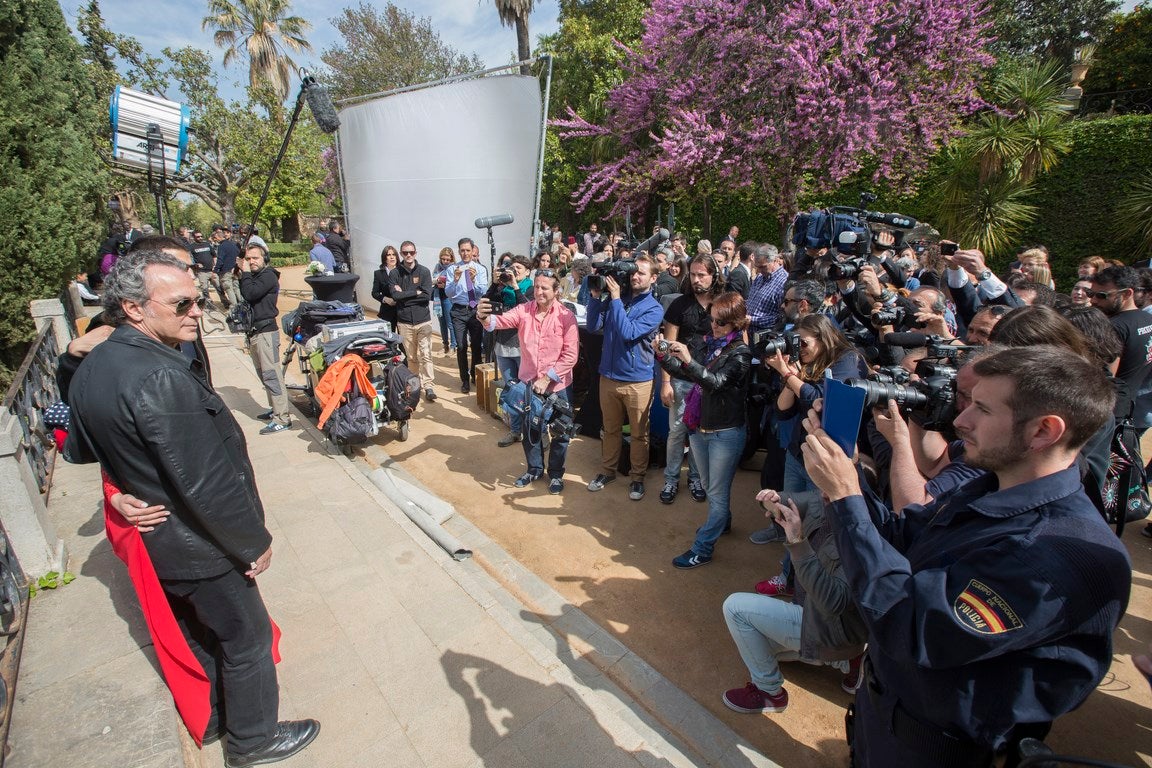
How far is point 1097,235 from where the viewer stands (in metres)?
8.88

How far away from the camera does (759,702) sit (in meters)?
2.69

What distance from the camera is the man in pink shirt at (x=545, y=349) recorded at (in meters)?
4.71

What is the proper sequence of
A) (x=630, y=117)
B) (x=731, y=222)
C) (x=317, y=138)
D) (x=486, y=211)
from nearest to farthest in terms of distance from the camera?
1. (x=486, y=211)
2. (x=630, y=117)
3. (x=731, y=222)
4. (x=317, y=138)

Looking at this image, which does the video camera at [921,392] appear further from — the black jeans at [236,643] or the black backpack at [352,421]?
the black backpack at [352,421]

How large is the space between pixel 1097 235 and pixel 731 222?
8.46 metres

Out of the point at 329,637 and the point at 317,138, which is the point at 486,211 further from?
the point at 317,138

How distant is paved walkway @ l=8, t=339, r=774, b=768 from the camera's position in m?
2.38

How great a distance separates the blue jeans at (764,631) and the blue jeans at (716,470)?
1.12 m

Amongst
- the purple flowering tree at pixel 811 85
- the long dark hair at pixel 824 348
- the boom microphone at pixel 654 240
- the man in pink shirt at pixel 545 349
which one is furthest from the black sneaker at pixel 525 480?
the purple flowering tree at pixel 811 85

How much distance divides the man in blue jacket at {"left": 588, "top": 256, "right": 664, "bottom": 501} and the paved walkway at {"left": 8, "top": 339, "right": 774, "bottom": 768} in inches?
59.3

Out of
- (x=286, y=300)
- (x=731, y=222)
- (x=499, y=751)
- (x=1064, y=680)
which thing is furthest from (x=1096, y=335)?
(x=286, y=300)

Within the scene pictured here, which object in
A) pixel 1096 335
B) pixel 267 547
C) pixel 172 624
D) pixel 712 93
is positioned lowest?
pixel 172 624

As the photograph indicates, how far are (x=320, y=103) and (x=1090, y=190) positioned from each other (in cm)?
1148

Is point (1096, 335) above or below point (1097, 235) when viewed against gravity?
below
